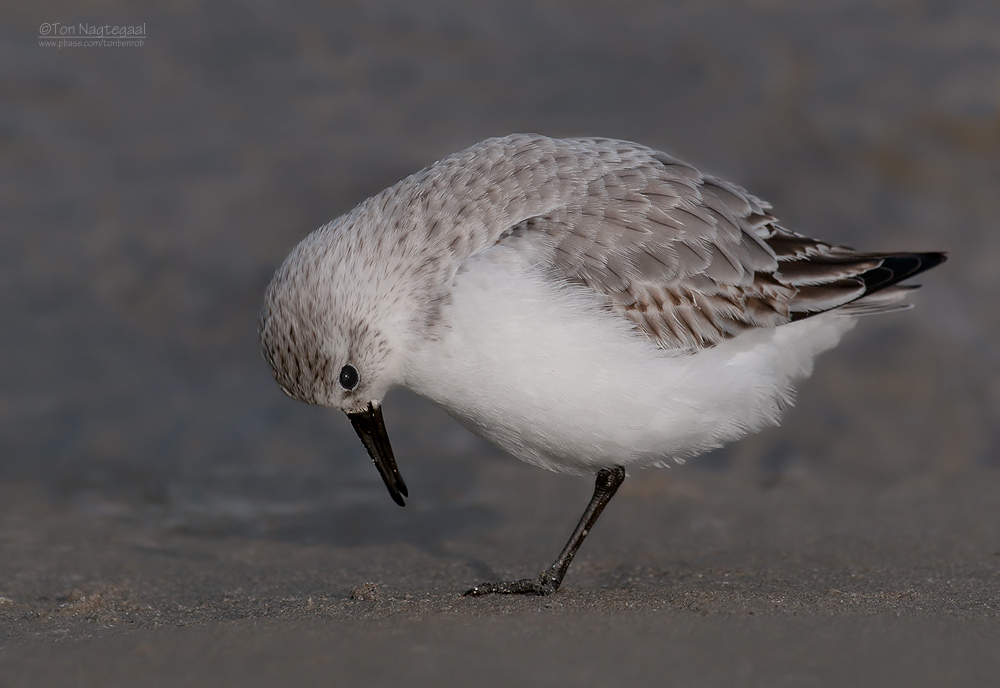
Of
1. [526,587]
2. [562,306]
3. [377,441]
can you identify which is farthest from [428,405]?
[562,306]

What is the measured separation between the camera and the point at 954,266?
8273 mm

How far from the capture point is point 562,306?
428 centimetres

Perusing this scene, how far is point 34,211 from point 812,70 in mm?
6936

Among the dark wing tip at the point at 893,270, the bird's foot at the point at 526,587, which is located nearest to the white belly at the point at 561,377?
the bird's foot at the point at 526,587

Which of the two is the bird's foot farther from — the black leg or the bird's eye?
the bird's eye

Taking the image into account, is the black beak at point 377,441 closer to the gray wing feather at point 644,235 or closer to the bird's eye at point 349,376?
the bird's eye at point 349,376

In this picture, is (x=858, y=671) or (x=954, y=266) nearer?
(x=858, y=671)

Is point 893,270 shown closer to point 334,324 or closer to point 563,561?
point 563,561

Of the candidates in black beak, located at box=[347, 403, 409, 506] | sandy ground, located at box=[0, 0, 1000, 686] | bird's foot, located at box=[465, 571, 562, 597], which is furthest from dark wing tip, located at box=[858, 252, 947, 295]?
black beak, located at box=[347, 403, 409, 506]

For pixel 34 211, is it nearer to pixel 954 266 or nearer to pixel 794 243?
pixel 794 243

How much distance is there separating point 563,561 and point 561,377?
1.09 m

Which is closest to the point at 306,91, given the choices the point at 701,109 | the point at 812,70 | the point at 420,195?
the point at 701,109

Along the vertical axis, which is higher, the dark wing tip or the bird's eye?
the dark wing tip

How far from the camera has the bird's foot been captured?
4676mm
